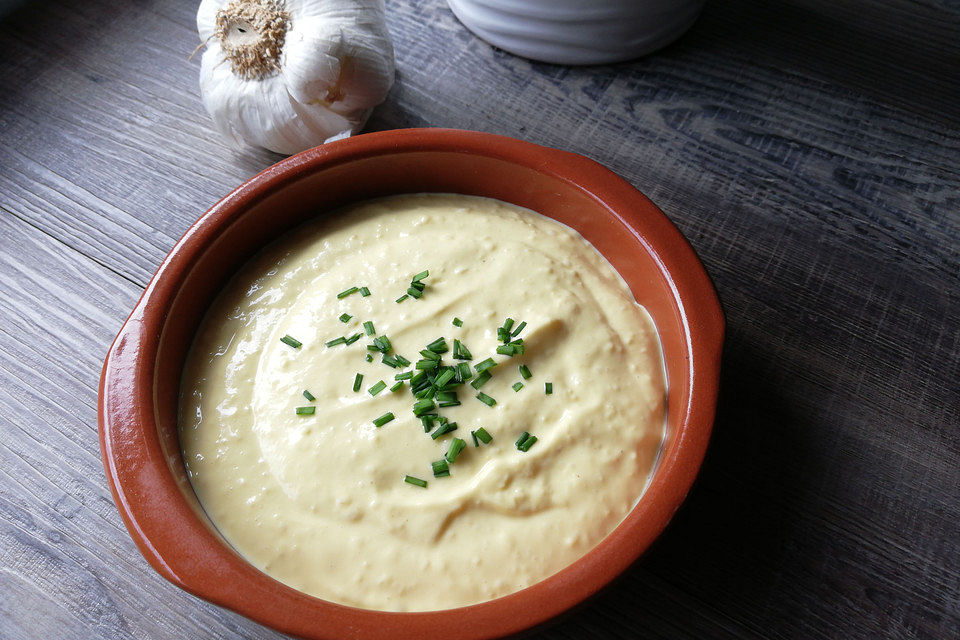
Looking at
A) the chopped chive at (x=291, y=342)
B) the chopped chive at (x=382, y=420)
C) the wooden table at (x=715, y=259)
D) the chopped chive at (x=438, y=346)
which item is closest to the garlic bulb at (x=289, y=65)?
the wooden table at (x=715, y=259)

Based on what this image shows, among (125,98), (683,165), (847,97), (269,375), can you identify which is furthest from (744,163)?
(125,98)

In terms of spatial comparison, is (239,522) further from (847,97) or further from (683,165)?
(847,97)

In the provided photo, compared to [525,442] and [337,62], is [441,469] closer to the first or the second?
[525,442]

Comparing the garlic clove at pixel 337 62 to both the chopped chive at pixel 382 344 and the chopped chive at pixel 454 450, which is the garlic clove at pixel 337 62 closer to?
the chopped chive at pixel 382 344

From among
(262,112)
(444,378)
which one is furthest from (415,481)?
(262,112)

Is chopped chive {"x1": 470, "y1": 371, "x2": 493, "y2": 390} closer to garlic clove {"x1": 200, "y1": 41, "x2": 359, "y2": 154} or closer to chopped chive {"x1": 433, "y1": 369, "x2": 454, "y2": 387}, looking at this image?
chopped chive {"x1": 433, "y1": 369, "x2": 454, "y2": 387}

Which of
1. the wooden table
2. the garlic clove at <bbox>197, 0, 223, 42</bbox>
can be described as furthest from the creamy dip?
the garlic clove at <bbox>197, 0, 223, 42</bbox>
